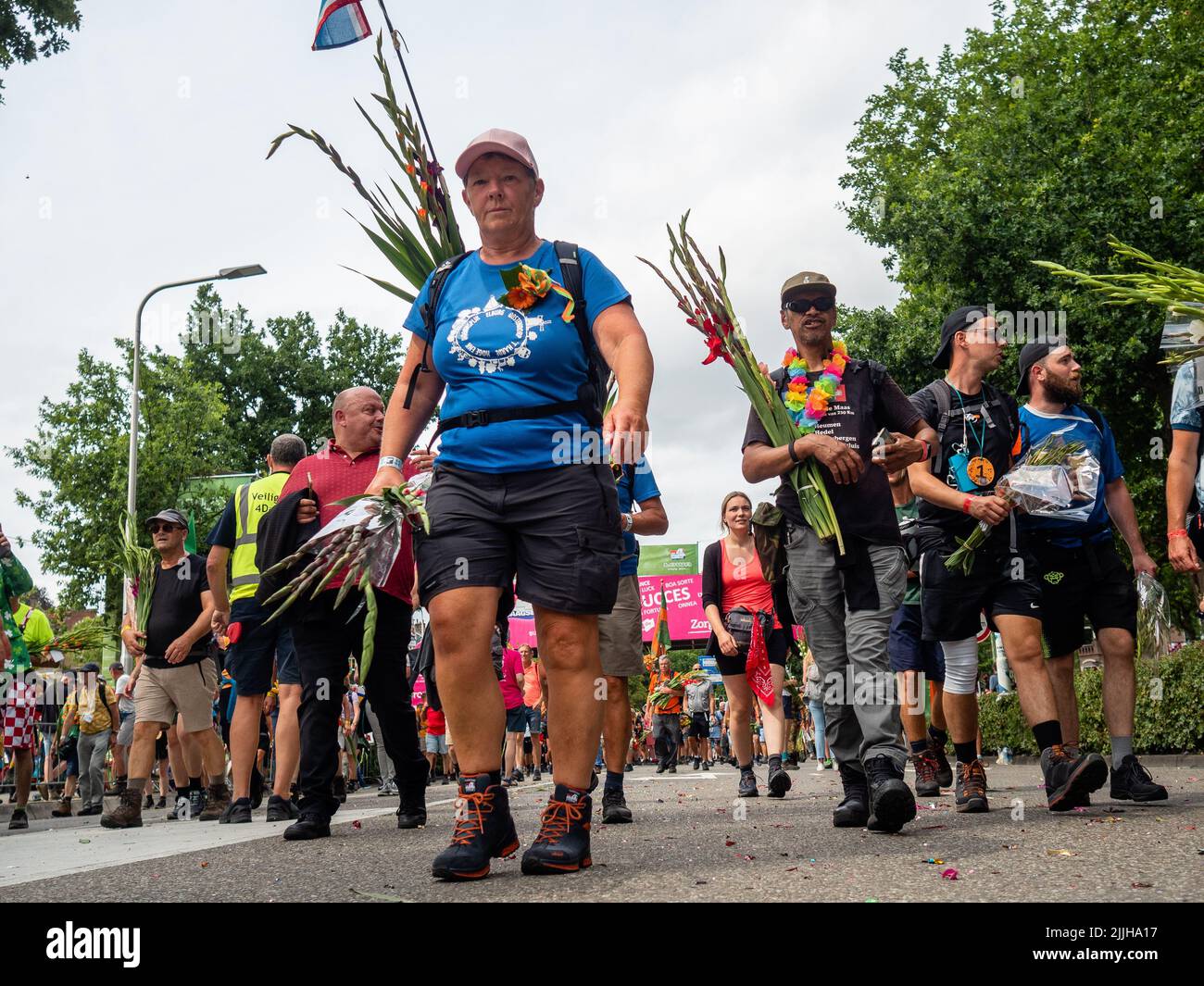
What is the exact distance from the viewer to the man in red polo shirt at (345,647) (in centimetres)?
649

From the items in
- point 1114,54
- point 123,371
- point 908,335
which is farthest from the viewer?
point 123,371

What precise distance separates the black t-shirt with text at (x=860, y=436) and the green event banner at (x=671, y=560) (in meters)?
45.1

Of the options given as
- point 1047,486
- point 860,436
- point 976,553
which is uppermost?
point 860,436

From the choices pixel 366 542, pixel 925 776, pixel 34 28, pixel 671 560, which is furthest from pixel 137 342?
pixel 671 560

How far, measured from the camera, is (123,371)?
3669cm

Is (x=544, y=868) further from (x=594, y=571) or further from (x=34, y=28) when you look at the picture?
(x=34, y=28)

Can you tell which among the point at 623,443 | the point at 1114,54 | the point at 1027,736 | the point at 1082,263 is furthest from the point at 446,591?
the point at 1114,54

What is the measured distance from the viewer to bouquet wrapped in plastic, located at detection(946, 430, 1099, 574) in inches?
239

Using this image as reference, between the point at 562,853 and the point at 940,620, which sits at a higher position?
the point at 940,620

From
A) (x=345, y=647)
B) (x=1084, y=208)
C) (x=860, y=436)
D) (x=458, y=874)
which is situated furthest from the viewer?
(x=1084, y=208)

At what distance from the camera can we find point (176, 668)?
9195mm

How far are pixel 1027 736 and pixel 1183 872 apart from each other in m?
12.2

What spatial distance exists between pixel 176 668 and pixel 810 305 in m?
5.39
